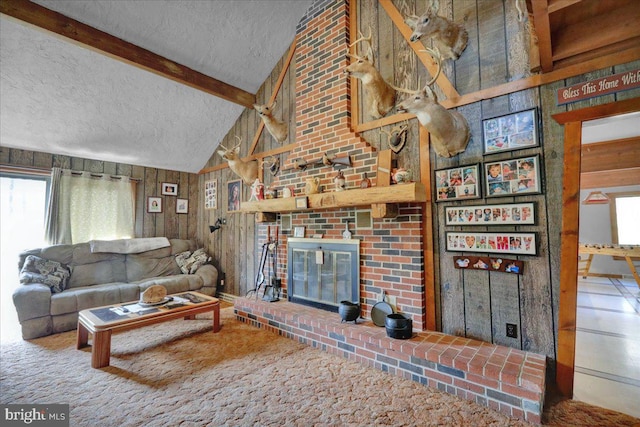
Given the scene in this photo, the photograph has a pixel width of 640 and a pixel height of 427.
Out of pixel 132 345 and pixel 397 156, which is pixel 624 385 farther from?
pixel 132 345

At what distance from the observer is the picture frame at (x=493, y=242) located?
2.05 metres

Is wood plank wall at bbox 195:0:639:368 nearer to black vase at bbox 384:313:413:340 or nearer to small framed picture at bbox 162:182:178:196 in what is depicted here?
black vase at bbox 384:313:413:340

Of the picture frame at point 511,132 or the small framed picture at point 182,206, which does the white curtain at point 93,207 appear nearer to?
the small framed picture at point 182,206

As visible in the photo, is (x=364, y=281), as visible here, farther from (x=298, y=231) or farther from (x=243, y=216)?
(x=243, y=216)

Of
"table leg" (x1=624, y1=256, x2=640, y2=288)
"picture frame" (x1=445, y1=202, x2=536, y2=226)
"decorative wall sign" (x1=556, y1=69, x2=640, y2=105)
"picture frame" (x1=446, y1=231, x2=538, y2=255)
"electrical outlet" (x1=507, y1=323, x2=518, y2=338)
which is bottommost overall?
"electrical outlet" (x1=507, y1=323, x2=518, y2=338)

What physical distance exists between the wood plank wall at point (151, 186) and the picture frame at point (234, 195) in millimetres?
1125

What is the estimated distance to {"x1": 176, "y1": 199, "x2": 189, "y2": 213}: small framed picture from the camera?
17.6 ft

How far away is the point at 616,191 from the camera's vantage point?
205 cm

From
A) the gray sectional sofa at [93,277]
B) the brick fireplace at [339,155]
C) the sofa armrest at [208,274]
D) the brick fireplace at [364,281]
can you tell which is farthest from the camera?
the sofa armrest at [208,274]

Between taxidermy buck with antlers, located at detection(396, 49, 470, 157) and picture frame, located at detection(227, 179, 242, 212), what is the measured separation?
10.0ft

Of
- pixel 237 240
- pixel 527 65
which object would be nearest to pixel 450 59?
pixel 527 65

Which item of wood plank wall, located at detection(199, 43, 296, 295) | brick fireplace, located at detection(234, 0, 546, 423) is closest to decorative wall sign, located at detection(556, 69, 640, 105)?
brick fireplace, located at detection(234, 0, 546, 423)

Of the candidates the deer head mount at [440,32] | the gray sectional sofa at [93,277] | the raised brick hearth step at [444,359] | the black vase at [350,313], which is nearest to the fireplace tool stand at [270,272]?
the raised brick hearth step at [444,359]

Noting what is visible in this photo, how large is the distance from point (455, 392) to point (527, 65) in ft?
7.87
